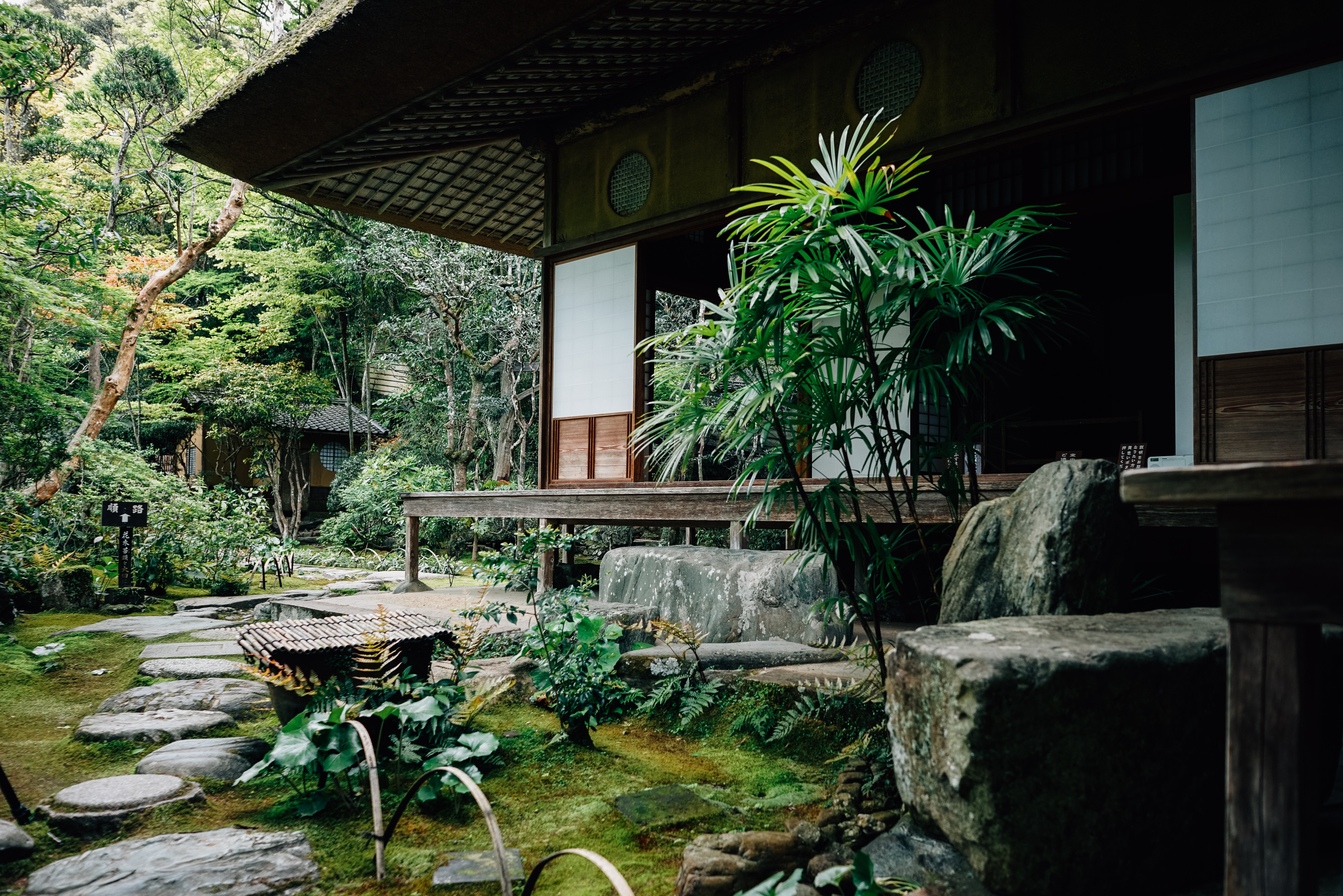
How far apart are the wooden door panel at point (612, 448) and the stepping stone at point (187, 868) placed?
501cm

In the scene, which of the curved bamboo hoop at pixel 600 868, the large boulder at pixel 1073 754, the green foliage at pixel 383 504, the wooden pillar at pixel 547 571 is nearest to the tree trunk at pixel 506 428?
the green foliage at pixel 383 504

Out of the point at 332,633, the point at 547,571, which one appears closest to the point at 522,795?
the point at 332,633

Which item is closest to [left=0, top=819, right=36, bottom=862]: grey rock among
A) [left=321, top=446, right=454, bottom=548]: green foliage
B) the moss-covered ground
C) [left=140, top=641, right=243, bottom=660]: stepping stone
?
the moss-covered ground

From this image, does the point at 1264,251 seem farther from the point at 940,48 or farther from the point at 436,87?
the point at 436,87

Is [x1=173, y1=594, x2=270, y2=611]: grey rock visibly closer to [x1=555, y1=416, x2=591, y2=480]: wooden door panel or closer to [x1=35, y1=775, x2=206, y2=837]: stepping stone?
[x1=555, y1=416, x2=591, y2=480]: wooden door panel

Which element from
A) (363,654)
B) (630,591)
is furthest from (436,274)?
(363,654)

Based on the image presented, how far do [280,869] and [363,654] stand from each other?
3.45 ft

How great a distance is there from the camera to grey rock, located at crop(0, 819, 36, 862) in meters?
2.42

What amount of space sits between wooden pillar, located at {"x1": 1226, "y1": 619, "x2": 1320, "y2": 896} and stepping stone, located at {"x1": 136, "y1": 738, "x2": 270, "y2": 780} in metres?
3.17

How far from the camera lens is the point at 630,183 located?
756 centimetres

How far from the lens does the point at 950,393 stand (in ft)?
10.7

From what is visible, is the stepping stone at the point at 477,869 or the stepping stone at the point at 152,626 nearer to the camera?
the stepping stone at the point at 477,869

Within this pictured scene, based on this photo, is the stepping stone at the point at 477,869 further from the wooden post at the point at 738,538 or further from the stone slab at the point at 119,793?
the wooden post at the point at 738,538

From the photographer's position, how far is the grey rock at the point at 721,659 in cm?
425
